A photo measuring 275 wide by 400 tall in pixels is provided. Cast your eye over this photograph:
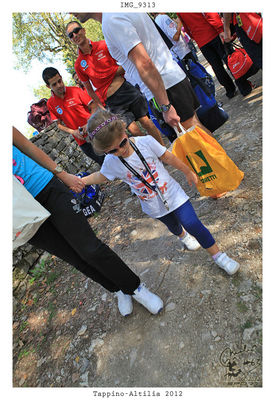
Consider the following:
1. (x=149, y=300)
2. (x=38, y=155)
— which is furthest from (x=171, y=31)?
(x=149, y=300)

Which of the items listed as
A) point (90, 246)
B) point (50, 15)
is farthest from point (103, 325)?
point (50, 15)

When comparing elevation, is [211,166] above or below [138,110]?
below

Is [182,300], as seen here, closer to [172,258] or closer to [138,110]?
[172,258]

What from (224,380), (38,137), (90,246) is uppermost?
(38,137)

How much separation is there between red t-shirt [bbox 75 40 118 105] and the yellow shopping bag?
5.17 ft

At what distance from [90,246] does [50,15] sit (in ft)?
55.6

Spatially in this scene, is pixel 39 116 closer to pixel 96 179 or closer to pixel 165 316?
pixel 96 179

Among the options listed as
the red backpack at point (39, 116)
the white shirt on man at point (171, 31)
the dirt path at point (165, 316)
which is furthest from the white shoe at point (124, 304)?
the red backpack at point (39, 116)

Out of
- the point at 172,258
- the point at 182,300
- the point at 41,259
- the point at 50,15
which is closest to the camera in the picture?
the point at 182,300

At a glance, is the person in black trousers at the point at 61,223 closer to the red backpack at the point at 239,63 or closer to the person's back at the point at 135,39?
the person's back at the point at 135,39

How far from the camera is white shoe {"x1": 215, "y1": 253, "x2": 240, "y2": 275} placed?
2.09 metres

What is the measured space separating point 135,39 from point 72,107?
240cm

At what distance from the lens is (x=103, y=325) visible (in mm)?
2498

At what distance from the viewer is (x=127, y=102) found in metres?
3.38
